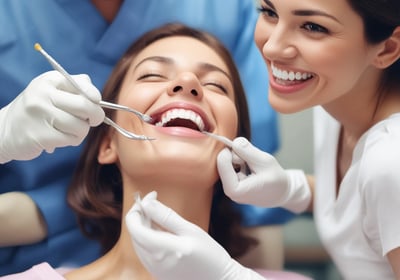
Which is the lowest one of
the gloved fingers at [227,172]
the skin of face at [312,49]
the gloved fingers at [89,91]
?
the gloved fingers at [227,172]

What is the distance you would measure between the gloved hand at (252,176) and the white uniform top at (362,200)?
118mm

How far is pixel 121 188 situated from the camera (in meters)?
1.48

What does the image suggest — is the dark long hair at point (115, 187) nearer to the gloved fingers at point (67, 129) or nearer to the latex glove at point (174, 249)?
the gloved fingers at point (67, 129)

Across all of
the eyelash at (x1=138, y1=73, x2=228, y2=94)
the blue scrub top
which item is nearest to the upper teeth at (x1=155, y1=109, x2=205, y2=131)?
the eyelash at (x1=138, y1=73, x2=228, y2=94)

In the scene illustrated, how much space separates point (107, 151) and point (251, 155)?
332mm

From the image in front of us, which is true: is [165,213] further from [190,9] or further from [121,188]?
[190,9]

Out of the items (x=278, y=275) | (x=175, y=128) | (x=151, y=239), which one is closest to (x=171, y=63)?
(x=175, y=128)

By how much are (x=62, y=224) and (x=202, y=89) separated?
0.50 metres

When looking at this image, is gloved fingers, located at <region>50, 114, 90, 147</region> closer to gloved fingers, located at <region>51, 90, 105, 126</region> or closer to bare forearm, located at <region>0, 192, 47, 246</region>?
gloved fingers, located at <region>51, 90, 105, 126</region>

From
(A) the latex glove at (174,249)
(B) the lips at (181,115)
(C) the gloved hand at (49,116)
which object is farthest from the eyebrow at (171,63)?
(A) the latex glove at (174,249)

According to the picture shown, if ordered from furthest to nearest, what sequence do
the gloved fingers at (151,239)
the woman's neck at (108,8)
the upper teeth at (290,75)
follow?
the woman's neck at (108,8) < the upper teeth at (290,75) < the gloved fingers at (151,239)

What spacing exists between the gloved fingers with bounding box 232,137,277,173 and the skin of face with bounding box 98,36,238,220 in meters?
0.04

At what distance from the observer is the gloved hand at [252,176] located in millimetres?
1253

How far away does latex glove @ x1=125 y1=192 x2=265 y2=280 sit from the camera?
1014mm
